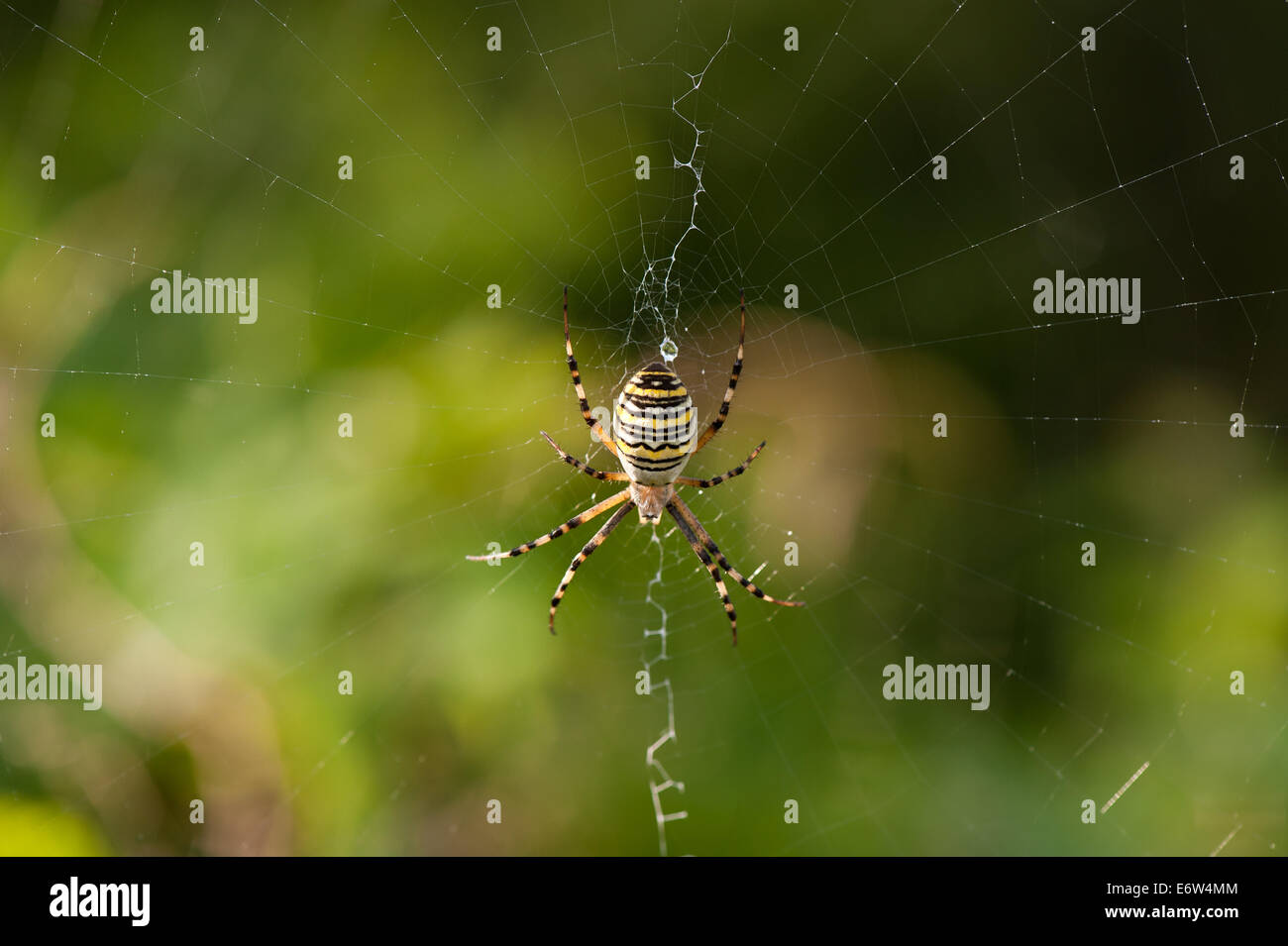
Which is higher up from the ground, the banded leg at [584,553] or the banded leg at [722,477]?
the banded leg at [722,477]

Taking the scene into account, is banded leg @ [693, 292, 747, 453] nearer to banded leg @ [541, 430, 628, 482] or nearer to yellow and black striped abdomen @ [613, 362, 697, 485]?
yellow and black striped abdomen @ [613, 362, 697, 485]

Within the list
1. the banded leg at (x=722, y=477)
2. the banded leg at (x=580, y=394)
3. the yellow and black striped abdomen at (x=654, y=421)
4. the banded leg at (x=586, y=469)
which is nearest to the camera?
the yellow and black striped abdomen at (x=654, y=421)

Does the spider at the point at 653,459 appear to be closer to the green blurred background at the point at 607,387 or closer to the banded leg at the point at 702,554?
the banded leg at the point at 702,554

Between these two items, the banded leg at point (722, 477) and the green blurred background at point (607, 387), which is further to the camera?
the banded leg at point (722, 477)

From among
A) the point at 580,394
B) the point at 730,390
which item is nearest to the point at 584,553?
the point at 580,394

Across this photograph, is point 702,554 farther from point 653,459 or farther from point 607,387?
point 607,387

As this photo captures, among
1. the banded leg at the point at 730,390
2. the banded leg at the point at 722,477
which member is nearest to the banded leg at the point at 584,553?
the banded leg at the point at 722,477

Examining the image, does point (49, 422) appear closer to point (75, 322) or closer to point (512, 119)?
point (75, 322)

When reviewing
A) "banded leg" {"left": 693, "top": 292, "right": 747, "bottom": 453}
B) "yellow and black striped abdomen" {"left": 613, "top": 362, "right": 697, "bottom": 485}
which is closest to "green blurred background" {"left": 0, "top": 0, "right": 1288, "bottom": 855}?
"banded leg" {"left": 693, "top": 292, "right": 747, "bottom": 453}
